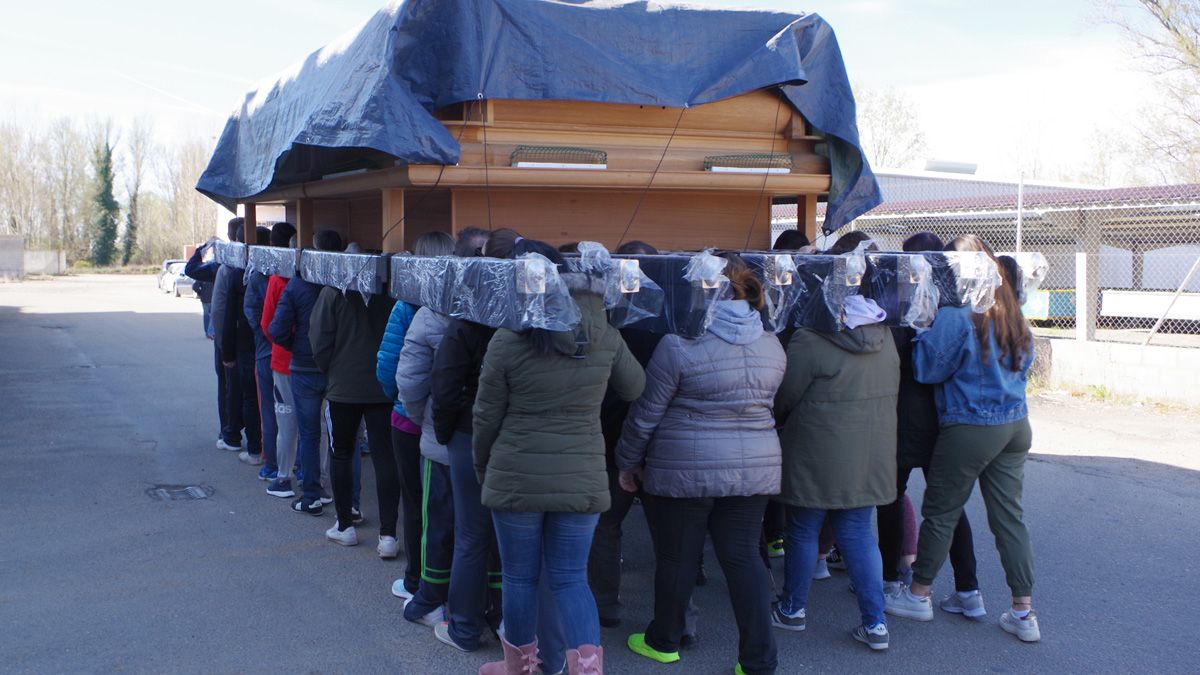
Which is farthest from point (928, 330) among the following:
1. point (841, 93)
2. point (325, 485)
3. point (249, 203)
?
point (249, 203)

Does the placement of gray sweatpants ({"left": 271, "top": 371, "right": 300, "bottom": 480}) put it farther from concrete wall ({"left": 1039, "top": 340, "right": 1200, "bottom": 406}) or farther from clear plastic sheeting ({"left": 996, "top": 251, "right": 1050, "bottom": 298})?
concrete wall ({"left": 1039, "top": 340, "right": 1200, "bottom": 406})

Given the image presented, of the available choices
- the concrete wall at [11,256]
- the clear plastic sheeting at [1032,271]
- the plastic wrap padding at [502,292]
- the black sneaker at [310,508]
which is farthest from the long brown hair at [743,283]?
the concrete wall at [11,256]

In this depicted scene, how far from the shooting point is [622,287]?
12.1 ft

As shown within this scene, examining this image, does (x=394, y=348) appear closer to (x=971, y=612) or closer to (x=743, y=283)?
(x=743, y=283)

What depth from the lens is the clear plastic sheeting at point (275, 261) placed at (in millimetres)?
6207

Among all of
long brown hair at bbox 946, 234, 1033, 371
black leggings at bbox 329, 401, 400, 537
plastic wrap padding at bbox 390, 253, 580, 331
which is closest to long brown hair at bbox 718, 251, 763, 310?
plastic wrap padding at bbox 390, 253, 580, 331

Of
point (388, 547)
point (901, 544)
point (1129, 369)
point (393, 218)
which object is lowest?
point (388, 547)

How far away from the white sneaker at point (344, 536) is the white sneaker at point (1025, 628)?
3635mm

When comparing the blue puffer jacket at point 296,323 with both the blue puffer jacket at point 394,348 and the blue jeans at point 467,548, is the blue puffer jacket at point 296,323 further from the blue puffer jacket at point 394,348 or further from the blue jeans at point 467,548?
the blue jeans at point 467,548

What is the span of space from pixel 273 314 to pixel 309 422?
2.61 feet

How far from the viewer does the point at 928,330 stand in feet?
→ 14.3

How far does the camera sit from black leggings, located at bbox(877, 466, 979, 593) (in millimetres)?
4699

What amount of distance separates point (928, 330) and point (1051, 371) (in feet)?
27.2

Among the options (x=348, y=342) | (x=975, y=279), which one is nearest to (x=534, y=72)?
(x=348, y=342)
